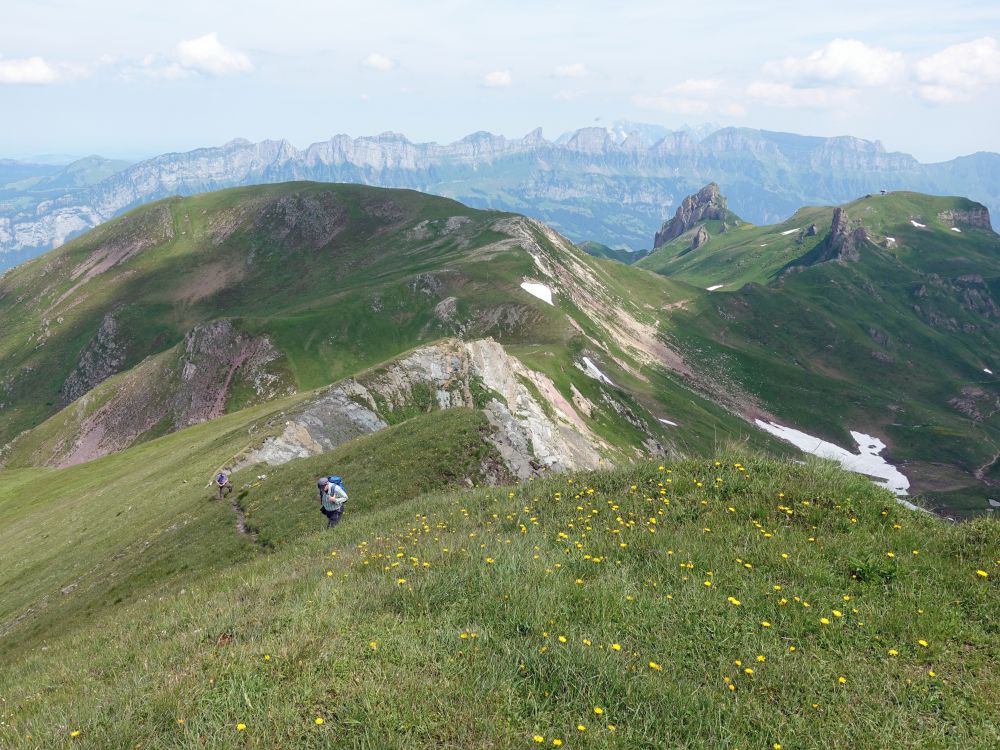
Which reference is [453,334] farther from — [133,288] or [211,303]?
[133,288]

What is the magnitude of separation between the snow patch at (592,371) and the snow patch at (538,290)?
26.4m

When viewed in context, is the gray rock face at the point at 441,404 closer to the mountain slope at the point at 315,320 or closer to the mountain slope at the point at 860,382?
the mountain slope at the point at 315,320

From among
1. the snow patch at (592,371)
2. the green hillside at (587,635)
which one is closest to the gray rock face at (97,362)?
the snow patch at (592,371)

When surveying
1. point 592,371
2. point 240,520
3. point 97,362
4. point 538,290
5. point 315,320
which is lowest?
point 97,362

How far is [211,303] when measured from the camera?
158375 mm

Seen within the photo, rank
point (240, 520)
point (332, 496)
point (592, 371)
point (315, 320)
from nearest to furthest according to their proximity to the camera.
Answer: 1. point (332, 496)
2. point (240, 520)
3. point (592, 371)
4. point (315, 320)

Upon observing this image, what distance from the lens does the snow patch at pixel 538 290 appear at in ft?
371

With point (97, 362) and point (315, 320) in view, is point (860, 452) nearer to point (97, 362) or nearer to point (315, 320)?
point (315, 320)

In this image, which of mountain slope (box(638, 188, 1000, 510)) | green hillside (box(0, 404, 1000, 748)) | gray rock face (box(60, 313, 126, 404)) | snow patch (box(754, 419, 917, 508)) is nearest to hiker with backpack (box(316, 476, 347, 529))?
green hillside (box(0, 404, 1000, 748))

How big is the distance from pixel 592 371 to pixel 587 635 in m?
79.6

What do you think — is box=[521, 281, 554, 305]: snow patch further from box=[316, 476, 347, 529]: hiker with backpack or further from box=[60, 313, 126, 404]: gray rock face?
box=[60, 313, 126, 404]: gray rock face

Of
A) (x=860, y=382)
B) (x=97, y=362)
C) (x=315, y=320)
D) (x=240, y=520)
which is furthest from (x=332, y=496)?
(x=860, y=382)

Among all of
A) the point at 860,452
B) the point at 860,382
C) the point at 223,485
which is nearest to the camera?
the point at 223,485

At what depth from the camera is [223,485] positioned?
3472 cm
